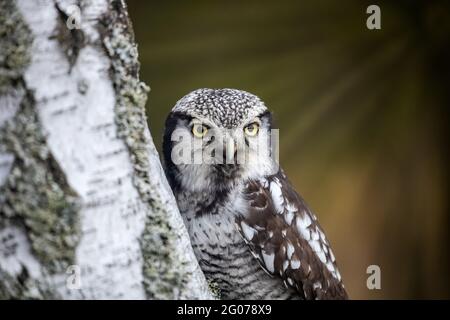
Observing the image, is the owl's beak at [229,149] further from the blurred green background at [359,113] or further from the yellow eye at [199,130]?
the blurred green background at [359,113]

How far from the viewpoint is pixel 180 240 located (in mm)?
1150

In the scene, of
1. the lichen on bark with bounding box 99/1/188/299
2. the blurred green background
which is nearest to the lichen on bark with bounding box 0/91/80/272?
the lichen on bark with bounding box 99/1/188/299

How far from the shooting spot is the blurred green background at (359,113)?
291 centimetres

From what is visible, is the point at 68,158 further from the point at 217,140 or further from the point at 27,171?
the point at 217,140

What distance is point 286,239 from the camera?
160 cm

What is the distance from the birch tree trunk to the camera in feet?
3.17

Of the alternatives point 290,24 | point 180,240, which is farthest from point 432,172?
point 180,240

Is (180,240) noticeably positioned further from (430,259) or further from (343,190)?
(430,259)

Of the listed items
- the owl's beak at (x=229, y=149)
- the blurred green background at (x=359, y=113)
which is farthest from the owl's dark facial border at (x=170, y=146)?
the blurred green background at (x=359, y=113)

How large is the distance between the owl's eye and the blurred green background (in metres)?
1.32

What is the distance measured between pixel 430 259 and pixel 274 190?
5.81 ft

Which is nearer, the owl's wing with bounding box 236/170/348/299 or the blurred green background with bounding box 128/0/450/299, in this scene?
the owl's wing with bounding box 236/170/348/299

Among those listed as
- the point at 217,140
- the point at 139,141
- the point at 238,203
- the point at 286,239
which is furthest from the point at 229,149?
the point at 139,141

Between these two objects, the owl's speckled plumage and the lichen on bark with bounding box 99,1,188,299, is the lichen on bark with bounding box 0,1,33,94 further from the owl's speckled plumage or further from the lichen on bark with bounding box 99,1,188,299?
the owl's speckled plumage
